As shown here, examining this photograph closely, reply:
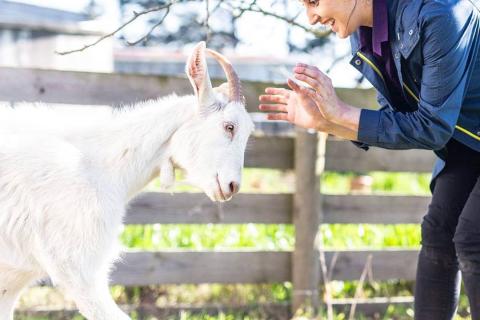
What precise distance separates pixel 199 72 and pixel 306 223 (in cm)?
228

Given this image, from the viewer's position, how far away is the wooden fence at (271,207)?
514 cm

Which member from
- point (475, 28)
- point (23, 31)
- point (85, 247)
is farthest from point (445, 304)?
point (23, 31)

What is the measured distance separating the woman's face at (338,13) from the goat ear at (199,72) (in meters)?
0.57

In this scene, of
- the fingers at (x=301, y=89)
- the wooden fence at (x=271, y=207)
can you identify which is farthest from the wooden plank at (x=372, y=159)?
the fingers at (x=301, y=89)

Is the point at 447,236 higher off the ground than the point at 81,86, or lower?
lower

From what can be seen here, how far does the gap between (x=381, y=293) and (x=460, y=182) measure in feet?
10.2

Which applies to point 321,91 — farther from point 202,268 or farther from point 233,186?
point 202,268

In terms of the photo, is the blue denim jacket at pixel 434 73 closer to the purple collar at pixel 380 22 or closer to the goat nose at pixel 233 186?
the purple collar at pixel 380 22

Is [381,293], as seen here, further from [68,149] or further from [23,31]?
[23,31]

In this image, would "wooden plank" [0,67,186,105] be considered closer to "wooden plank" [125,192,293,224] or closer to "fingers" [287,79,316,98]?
"wooden plank" [125,192,293,224]

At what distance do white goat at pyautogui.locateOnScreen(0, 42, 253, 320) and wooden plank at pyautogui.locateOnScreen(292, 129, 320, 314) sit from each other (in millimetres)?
1865

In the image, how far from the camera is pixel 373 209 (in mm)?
5777

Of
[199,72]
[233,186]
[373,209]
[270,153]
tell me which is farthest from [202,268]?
[199,72]

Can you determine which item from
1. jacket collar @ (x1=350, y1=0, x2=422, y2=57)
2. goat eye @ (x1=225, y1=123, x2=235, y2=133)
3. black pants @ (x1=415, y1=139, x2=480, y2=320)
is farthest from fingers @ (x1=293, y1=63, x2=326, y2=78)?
black pants @ (x1=415, y1=139, x2=480, y2=320)
